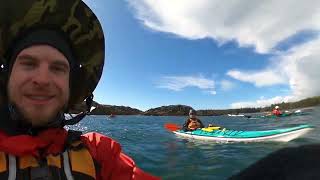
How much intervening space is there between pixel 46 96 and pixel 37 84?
10 centimetres

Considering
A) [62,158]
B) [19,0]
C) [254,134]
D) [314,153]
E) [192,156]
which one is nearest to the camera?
[314,153]

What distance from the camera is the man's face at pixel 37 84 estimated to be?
218 cm

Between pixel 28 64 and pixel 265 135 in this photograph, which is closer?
pixel 28 64

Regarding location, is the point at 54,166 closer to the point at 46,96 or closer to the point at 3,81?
the point at 46,96

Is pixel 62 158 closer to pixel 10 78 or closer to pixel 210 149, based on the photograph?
pixel 10 78

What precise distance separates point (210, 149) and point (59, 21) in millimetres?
16436

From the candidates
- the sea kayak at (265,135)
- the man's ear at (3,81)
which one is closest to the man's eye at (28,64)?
the man's ear at (3,81)

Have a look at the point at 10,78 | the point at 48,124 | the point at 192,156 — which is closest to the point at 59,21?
the point at 10,78

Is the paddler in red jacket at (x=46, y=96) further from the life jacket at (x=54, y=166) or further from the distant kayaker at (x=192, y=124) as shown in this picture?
the distant kayaker at (x=192, y=124)

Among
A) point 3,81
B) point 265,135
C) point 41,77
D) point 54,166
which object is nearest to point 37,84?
point 41,77

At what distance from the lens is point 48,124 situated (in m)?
2.26

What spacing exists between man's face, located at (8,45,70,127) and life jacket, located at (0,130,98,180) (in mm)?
244

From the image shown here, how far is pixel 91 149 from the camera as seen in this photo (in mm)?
2396

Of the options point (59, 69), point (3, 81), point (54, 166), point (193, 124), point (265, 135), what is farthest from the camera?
point (193, 124)
